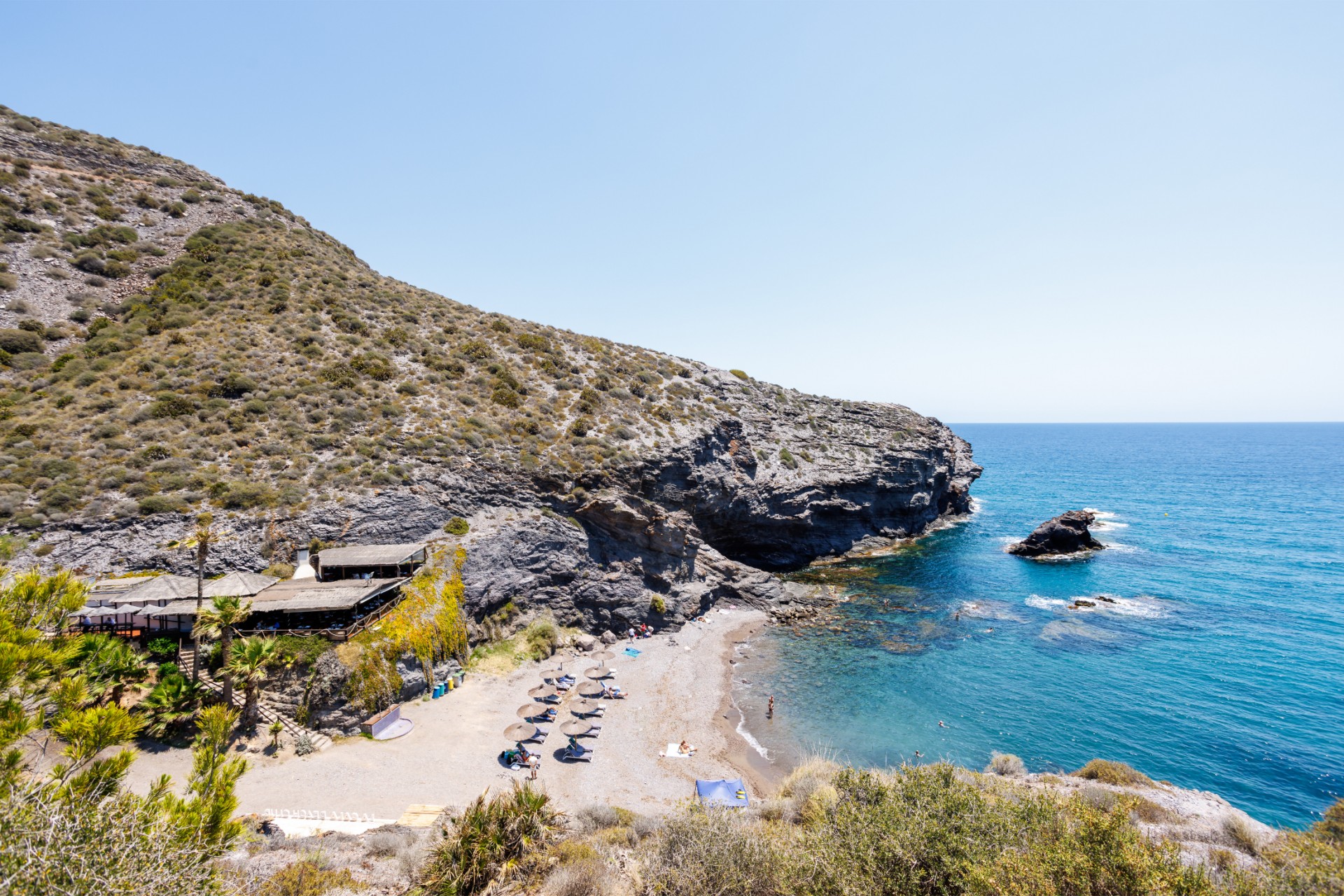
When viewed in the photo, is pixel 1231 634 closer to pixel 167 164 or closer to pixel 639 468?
pixel 639 468

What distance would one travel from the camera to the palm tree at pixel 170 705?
63.5 feet

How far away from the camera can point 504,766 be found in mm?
21750

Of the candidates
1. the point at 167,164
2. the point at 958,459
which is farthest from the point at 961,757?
the point at 167,164

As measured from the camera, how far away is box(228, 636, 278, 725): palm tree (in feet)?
65.0

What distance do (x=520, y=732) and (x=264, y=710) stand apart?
10.5 metres

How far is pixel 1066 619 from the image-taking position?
40.8 metres

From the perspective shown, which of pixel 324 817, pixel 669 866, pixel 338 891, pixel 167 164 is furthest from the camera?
pixel 167 164

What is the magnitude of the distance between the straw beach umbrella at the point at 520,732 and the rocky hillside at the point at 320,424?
8425 millimetres

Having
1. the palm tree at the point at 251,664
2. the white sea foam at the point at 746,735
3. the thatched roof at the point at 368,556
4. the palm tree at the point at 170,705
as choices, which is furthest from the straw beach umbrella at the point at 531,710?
Result: the palm tree at the point at 170,705

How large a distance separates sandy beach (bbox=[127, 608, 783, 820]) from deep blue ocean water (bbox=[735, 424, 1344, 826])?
319 cm

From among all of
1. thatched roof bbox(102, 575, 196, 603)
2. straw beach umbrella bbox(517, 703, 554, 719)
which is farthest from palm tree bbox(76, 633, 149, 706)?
straw beach umbrella bbox(517, 703, 554, 719)

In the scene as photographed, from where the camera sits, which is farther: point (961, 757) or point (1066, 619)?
point (1066, 619)

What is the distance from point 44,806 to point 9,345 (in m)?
46.4

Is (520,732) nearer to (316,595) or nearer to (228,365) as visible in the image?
(316,595)
